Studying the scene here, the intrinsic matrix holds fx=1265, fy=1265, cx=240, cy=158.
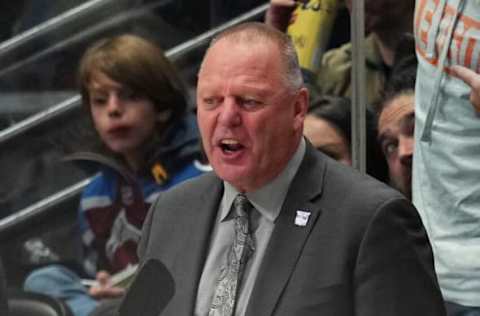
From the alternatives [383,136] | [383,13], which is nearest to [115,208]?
[383,136]

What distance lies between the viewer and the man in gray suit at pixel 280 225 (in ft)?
7.52

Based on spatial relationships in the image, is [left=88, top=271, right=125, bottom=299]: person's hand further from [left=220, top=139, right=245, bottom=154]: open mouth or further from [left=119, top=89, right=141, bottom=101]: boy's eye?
[left=220, top=139, right=245, bottom=154]: open mouth

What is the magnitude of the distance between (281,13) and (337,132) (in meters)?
0.40

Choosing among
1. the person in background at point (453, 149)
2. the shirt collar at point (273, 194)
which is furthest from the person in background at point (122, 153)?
the shirt collar at point (273, 194)

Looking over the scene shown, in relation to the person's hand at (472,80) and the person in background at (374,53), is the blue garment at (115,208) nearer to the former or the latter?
the person in background at (374,53)

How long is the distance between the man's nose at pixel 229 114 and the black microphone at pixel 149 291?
31cm

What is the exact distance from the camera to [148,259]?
8.03 ft

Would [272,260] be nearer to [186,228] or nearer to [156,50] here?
[186,228]

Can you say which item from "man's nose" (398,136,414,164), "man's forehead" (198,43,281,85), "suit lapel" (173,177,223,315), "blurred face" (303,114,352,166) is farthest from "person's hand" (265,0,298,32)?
"man's forehead" (198,43,281,85)

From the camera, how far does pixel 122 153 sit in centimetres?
380

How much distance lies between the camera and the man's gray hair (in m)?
2.38

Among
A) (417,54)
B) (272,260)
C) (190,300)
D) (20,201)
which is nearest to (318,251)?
(272,260)

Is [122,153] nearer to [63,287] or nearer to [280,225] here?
[63,287]

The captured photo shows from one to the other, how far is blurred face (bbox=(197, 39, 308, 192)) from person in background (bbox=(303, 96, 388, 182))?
1.02 meters
